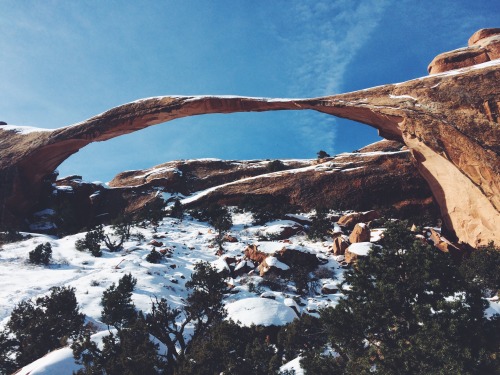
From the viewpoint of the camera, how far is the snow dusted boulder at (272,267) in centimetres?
1719

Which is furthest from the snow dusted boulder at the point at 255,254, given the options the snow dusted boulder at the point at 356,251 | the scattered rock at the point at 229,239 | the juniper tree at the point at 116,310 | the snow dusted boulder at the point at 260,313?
the juniper tree at the point at 116,310

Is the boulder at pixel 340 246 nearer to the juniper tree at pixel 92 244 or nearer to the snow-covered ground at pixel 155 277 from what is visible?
the snow-covered ground at pixel 155 277

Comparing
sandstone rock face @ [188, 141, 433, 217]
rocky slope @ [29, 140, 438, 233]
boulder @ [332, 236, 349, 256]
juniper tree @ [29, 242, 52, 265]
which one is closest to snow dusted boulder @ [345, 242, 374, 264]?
boulder @ [332, 236, 349, 256]

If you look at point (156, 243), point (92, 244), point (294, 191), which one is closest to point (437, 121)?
point (156, 243)

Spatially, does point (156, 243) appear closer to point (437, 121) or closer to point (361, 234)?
point (361, 234)

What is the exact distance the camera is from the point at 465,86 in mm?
11133

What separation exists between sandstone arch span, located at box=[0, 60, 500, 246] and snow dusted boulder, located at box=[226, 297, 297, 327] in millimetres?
7563

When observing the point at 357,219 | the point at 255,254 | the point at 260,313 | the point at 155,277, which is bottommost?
the point at 260,313

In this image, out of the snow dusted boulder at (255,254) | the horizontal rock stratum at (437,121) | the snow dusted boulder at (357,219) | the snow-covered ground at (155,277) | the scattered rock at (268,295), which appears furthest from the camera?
the snow dusted boulder at (357,219)

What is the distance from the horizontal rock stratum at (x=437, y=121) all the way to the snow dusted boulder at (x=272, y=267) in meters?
8.20

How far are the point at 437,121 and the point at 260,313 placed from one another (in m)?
9.42

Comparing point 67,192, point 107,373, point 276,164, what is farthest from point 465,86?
point 67,192

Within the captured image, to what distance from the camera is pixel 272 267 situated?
17.3 m

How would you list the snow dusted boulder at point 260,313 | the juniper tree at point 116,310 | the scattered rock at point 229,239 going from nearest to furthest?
1. the juniper tree at point 116,310
2. the snow dusted boulder at point 260,313
3. the scattered rock at point 229,239
